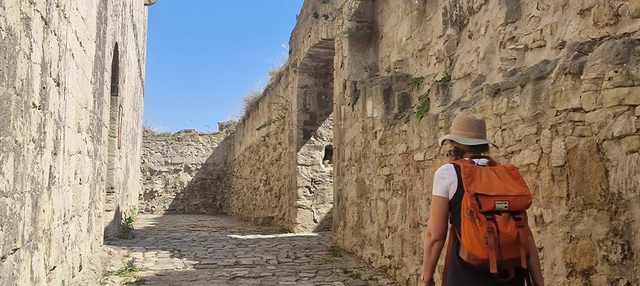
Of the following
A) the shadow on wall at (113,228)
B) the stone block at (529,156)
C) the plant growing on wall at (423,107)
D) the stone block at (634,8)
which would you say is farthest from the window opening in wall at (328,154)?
the stone block at (634,8)

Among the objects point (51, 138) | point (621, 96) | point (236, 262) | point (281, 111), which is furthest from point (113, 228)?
point (621, 96)

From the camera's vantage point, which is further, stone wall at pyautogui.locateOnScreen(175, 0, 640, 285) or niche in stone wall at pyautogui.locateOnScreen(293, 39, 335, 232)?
niche in stone wall at pyautogui.locateOnScreen(293, 39, 335, 232)

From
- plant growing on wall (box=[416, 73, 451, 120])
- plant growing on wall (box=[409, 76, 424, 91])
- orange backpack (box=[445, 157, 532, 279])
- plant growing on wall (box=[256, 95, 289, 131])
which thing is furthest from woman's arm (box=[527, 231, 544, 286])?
plant growing on wall (box=[256, 95, 289, 131])

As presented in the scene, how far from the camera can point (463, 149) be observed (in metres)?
2.31

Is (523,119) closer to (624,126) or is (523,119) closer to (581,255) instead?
(624,126)

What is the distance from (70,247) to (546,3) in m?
3.69

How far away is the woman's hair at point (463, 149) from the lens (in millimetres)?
2287

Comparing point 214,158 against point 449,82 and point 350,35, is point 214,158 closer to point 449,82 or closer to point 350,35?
point 350,35

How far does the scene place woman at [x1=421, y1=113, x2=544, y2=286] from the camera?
2088mm

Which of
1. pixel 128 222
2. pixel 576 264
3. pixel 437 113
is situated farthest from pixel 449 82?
pixel 128 222

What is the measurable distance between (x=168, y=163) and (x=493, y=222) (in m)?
16.1

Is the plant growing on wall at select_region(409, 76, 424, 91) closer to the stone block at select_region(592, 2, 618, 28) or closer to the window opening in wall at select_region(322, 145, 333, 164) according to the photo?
the stone block at select_region(592, 2, 618, 28)

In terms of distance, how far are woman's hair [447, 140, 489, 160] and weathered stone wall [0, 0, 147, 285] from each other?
6.38 ft

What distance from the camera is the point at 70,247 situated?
12.8ft
